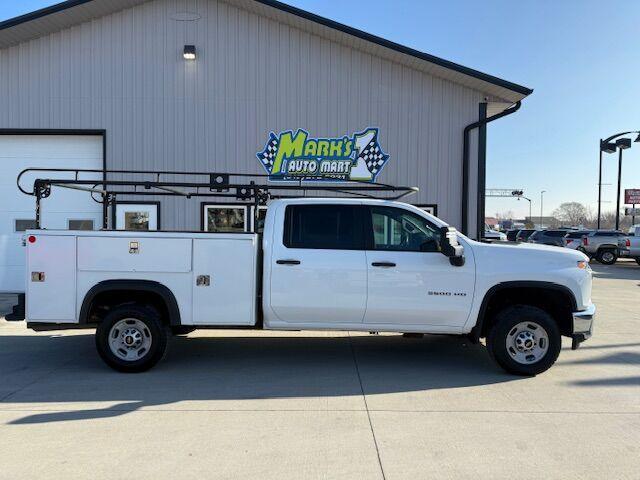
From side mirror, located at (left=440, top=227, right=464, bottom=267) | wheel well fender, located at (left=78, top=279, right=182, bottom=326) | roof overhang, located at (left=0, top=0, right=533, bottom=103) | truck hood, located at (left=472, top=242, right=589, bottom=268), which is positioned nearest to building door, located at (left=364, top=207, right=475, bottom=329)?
side mirror, located at (left=440, top=227, right=464, bottom=267)

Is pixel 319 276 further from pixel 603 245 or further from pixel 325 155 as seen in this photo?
pixel 603 245

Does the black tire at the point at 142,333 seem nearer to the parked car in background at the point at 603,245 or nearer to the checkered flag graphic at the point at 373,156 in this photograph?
the checkered flag graphic at the point at 373,156

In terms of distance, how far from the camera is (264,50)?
11445 mm

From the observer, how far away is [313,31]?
37.2 feet

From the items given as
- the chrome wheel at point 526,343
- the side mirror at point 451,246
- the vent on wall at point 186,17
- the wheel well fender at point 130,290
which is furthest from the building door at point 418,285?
the vent on wall at point 186,17

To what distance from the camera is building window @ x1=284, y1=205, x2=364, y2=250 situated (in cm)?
570

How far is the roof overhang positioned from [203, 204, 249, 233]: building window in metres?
4.26

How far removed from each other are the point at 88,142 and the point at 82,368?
724 centimetres

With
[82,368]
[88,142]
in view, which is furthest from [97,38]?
[82,368]

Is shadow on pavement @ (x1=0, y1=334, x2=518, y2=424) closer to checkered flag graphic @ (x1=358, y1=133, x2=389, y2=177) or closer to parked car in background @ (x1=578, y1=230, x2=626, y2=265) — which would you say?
checkered flag graphic @ (x1=358, y1=133, x2=389, y2=177)

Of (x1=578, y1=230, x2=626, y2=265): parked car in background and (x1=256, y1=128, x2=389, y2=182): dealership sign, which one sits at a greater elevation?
(x1=256, y1=128, x2=389, y2=182): dealership sign

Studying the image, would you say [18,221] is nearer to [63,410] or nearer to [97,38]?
[97,38]

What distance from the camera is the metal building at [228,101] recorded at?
11375 millimetres

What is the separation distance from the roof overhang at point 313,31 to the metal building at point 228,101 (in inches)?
4.3
